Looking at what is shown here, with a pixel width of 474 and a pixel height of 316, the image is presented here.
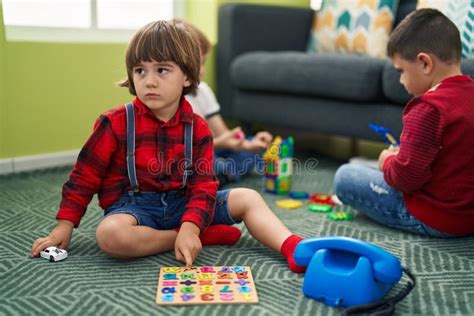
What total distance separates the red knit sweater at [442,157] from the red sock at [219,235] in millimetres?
395

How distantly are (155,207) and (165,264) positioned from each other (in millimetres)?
138

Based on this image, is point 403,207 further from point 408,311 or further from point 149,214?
point 149,214

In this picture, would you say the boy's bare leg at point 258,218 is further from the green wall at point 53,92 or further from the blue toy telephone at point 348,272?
the green wall at point 53,92

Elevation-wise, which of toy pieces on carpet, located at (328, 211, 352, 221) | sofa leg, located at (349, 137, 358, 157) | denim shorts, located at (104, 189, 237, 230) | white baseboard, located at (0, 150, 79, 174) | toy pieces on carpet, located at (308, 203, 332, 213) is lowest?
sofa leg, located at (349, 137, 358, 157)

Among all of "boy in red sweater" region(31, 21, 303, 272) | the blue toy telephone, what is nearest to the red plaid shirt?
"boy in red sweater" region(31, 21, 303, 272)

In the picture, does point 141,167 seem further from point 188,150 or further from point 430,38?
point 430,38

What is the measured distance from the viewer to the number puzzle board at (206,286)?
0.93 m

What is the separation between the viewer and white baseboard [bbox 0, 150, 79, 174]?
6.44 feet

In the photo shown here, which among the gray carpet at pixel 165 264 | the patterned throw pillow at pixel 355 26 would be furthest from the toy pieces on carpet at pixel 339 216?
the patterned throw pillow at pixel 355 26

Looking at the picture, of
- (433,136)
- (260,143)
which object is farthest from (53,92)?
(433,136)

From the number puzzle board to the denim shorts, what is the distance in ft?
0.55

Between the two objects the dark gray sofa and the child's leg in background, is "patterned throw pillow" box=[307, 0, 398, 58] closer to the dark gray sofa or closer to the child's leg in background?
the dark gray sofa

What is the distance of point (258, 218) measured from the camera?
47.1 inches

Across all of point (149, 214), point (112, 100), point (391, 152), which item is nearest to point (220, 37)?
point (112, 100)
